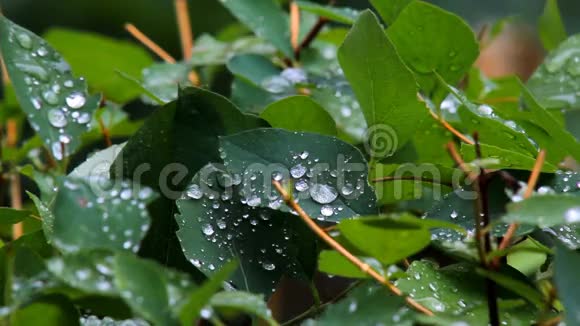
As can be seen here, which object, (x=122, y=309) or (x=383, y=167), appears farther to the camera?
(x=383, y=167)

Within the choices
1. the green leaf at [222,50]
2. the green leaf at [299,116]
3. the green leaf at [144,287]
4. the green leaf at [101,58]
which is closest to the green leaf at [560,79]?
the green leaf at [299,116]

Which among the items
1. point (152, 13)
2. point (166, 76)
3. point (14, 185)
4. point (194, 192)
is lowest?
point (152, 13)

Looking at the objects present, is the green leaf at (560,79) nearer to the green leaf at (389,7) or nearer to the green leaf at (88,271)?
the green leaf at (389,7)

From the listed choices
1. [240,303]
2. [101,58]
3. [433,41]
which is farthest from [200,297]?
[101,58]

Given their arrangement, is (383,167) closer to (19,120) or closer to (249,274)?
(249,274)

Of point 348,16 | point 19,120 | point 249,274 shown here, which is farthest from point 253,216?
point 19,120

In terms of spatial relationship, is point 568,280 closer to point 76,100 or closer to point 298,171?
point 298,171

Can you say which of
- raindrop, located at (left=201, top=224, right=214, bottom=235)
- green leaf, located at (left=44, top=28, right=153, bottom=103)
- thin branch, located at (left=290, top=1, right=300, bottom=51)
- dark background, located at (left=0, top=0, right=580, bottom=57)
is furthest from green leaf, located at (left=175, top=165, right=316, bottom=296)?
dark background, located at (left=0, top=0, right=580, bottom=57)
